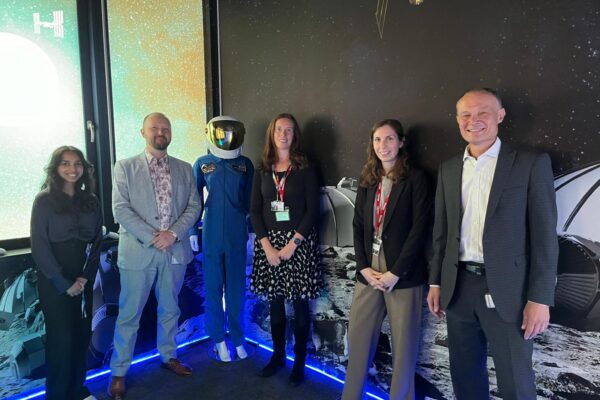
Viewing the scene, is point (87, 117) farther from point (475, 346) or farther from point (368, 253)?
point (475, 346)

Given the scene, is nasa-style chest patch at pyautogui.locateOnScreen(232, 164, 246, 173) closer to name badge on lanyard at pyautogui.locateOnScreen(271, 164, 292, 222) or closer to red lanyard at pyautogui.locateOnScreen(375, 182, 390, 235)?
name badge on lanyard at pyautogui.locateOnScreen(271, 164, 292, 222)

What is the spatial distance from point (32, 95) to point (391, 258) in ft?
7.85

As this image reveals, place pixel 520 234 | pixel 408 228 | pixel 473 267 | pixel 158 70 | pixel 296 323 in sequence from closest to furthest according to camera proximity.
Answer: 1. pixel 520 234
2. pixel 473 267
3. pixel 408 228
4. pixel 296 323
5. pixel 158 70

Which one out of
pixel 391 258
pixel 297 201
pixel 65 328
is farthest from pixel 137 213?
pixel 391 258

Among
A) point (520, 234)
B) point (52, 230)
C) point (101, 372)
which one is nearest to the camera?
point (520, 234)

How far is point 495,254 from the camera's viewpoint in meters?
1.59

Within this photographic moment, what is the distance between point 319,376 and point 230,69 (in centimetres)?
237

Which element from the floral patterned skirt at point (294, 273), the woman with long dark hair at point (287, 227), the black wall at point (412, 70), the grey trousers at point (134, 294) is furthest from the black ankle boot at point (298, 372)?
the black wall at point (412, 70)

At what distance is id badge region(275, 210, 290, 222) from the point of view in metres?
2.50

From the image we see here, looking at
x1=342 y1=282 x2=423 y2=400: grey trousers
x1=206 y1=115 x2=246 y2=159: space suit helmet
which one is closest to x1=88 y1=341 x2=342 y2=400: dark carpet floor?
x1=342 y1=282 x2=423 y2=400: grey trousers

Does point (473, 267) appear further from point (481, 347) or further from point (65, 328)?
point (65, 328)

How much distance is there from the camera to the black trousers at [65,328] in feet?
7.01

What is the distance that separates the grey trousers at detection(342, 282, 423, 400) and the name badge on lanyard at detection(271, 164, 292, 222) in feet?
2.10

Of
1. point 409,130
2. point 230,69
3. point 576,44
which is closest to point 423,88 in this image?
point 409,130
